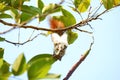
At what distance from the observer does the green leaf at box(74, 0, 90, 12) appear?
142 centimetres

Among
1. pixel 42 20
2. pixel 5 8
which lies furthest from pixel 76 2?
pixel 5 8

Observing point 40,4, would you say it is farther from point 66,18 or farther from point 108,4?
point 108,4

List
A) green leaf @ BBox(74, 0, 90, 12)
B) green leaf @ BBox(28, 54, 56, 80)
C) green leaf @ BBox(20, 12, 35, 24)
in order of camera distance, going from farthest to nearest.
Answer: green leaf @ BBox(74, 0, 90, 12)
green leaf @ BBox(20, 12, 35, 24)
green leaf @ BBox(28, 54, 56, 80)

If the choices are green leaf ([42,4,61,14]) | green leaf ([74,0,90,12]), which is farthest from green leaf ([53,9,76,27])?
green leaf ([74,0,90,12])

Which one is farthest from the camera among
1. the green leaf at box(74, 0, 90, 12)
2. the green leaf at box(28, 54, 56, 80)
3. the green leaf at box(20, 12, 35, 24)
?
the green leaf at box(74, 0, 90, 12)

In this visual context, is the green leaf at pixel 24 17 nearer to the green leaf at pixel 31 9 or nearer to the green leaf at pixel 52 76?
the green leaf at pixel 31 9

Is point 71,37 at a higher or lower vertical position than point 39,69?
lower

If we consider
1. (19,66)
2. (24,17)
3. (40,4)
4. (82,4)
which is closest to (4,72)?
(19,66)

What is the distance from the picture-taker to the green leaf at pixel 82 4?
1.42 m

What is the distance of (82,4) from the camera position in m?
1.46

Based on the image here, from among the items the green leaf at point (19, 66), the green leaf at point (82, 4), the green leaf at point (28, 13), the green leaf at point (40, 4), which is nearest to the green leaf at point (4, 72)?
the green leaf at point (19, 66)

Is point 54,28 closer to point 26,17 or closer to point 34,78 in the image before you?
point 26,17

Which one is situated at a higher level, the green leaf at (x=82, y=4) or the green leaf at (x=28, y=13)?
the green leaf at (x=28, y=13)

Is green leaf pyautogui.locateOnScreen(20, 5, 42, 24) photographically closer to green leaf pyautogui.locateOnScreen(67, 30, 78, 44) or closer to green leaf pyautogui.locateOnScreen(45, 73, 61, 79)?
green leaf pyautogui.locateOnScreen(67, 30, 78, 44)
